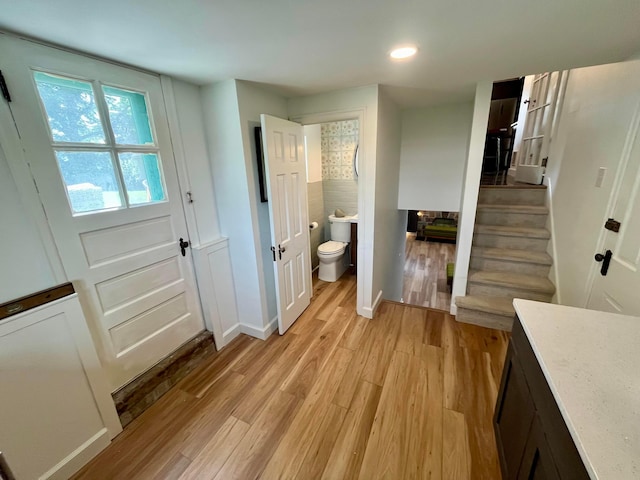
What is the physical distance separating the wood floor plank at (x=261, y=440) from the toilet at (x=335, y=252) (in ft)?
5.91

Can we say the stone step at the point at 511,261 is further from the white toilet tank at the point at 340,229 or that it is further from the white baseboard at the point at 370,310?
the white toilet tank at the point at 340,229

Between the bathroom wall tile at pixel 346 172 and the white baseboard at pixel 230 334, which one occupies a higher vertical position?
the bathroom wall tile at pixel 346 172

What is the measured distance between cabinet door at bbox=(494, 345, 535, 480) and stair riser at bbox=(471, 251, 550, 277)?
1521mm

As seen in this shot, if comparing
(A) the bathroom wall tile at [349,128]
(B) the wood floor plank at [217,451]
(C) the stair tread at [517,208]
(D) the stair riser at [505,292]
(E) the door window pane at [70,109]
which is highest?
(A) the bathroom wall tile at [349,128]

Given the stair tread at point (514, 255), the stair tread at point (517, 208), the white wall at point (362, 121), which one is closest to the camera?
the white wall at point (362, 121)

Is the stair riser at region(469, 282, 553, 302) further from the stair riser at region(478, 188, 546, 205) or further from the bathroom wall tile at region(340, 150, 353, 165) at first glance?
the bathroom wall tile at region(340, 150, 353, 165)

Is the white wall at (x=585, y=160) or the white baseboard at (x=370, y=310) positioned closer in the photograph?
the white wall at (x=585, y=160)

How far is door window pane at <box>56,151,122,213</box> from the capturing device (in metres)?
1.28

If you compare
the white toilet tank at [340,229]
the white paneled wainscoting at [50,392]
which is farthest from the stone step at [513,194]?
the white paneled wainscoting at [50,392]

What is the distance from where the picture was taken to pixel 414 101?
250 centimetres

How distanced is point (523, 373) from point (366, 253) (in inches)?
57.8

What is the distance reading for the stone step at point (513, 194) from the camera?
276 centimetres

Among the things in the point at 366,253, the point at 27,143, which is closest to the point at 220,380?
the point at 366,253

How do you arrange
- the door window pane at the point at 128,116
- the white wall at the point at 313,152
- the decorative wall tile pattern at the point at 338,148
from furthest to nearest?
the decorative wall tile pattern at the point at 338,148, the white wall at the point at 313,152, the door window pane at the point at 128,116
